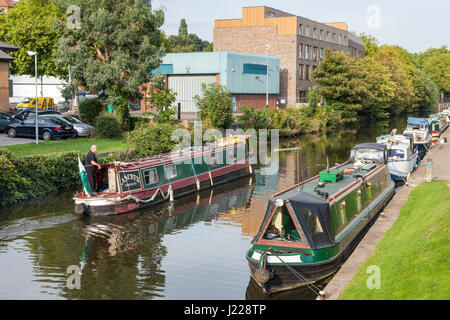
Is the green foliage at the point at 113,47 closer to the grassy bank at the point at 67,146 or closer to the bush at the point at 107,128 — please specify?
the bush at the point at 107,128

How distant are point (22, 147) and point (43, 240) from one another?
45.3 feet

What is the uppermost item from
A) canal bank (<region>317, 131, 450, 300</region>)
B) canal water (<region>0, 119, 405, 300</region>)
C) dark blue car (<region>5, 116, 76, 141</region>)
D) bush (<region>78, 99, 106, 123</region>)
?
bush (<region>78, 99, 106, 123</region>)

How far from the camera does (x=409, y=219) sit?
1800 centimetres

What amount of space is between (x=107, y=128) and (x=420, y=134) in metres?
23.9

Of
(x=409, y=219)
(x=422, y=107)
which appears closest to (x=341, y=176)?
(x=409, y=219)

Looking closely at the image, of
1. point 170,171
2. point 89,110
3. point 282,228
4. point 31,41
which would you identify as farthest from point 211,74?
point 282,228

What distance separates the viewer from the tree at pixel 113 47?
38.8 metres

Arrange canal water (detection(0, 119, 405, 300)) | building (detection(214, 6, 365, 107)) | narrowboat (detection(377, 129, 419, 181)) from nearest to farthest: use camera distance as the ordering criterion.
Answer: canal water (detection(0, 119, 405, 300)), narrowboat (detection(377, 129, 419, 181)), building (detection(214, 6, 365, 107))

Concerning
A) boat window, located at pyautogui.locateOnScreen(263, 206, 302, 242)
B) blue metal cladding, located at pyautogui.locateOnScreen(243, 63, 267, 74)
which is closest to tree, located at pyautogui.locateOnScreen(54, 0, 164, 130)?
boat window, located at pyautogui.locateOnScreen(263, 206, 302, 242)

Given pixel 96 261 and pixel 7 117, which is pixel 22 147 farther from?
pixel 96 261

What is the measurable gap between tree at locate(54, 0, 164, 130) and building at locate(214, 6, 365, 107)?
40148 mm

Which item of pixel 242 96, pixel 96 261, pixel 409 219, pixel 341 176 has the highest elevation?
pixel 242 96

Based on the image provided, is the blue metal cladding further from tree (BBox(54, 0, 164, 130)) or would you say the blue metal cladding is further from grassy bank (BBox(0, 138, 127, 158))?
grassy bank (BBox(0, 138, 127, 158))

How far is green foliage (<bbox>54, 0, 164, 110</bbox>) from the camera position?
38.8 metres
